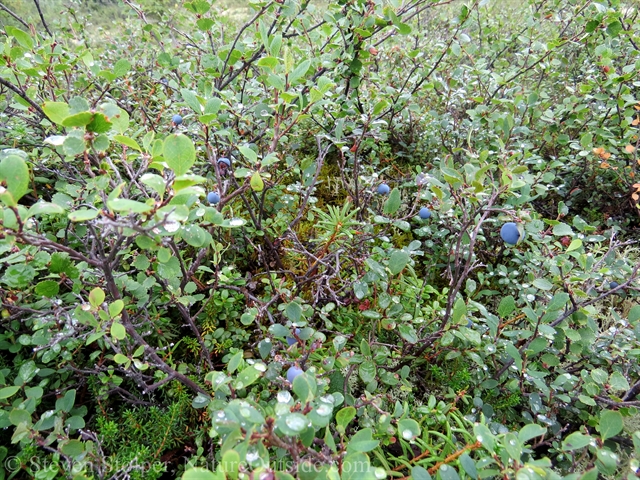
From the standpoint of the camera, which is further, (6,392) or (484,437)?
(6,392)

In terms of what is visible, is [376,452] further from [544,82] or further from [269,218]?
[544,82]

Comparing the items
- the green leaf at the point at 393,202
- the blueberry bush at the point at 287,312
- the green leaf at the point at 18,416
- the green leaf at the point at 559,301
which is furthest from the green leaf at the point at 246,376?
the green leaf at the point at 559,301

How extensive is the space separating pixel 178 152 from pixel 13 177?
275 mm

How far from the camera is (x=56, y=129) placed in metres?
1.41

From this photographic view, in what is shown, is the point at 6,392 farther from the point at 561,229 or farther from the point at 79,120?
the point at 561,229

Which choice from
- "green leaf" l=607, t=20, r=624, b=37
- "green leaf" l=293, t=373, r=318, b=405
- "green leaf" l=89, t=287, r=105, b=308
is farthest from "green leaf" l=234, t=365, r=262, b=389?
"green leaf" l=607, t=20, r=624, b=37

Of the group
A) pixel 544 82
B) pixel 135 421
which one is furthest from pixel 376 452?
pixel 544 82

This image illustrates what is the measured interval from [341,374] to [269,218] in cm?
92

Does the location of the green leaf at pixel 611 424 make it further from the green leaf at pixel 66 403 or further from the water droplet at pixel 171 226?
the green leaf at pixel 66 403

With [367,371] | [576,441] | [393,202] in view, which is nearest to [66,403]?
[367,371]

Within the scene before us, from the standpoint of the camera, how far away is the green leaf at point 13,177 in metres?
0.61

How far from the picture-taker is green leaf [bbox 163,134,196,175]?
0.67m

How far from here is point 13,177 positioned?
2.03ft

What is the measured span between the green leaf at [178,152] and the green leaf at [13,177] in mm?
224
